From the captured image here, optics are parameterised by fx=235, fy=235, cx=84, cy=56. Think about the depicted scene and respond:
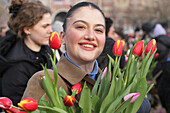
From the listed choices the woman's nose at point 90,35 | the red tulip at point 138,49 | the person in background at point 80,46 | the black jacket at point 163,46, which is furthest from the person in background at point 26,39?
the black jacket at point 163,46

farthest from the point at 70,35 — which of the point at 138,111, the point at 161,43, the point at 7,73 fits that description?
the point at 161,43

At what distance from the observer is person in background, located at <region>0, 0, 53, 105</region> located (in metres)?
2.15

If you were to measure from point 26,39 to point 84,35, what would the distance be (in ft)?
4.30

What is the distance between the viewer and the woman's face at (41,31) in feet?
7.66

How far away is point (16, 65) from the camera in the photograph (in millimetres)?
2119

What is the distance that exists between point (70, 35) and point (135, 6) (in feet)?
134

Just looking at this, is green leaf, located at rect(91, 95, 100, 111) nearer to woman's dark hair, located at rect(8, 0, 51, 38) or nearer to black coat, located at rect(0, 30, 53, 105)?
black coat, located at rect(0, 30, 53, 105)

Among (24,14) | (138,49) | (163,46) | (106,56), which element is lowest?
(163,46)

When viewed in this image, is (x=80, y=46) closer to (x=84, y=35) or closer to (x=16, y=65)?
(x=84, y=35)

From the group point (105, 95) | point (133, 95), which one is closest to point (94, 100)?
Answer: point (105, 95)

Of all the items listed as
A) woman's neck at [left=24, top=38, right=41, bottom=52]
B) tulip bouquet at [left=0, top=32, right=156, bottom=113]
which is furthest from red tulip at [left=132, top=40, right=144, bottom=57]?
woman's neck at [left=24, top=38, right=41, bottom=52]

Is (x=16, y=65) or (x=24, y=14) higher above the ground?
(x=24, y=14)

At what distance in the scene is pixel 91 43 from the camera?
4.15 ft

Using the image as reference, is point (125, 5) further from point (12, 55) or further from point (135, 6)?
point (12, 55)
